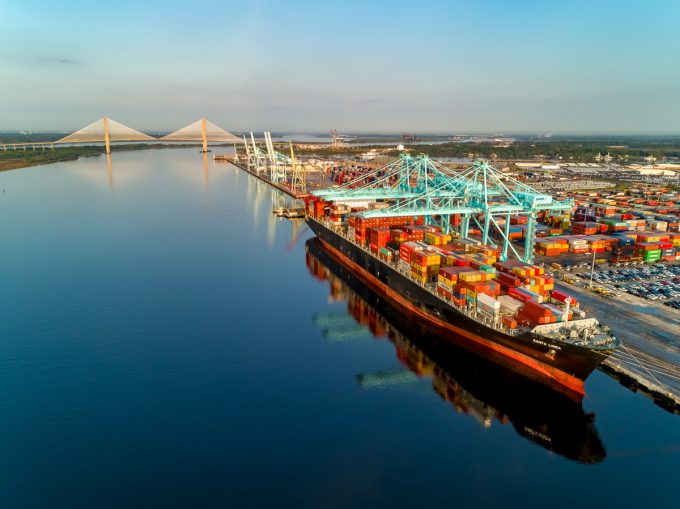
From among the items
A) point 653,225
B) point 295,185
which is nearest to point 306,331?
point 653,225

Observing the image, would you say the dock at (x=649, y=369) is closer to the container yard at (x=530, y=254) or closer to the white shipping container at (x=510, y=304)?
the container yard at (x=530, y=254)

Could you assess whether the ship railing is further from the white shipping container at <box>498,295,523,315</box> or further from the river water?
the river water

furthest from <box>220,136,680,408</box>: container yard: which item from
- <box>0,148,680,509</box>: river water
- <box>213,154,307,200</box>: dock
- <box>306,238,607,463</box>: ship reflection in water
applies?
<box>213,154,307,200</box>: dock

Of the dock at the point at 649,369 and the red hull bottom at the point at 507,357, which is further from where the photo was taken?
the red hull bottom at the point at 507,357

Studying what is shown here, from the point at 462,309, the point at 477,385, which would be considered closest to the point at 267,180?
the point at 462,309

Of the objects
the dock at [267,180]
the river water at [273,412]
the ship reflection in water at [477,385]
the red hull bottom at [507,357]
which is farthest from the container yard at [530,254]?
the dock at [267,180]

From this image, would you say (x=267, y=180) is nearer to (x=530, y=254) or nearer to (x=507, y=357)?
(x=530, y=254)
